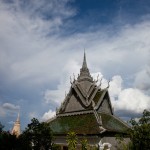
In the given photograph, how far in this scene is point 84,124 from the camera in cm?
3519

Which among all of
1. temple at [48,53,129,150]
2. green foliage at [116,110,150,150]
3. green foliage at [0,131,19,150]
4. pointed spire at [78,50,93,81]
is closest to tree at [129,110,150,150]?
green foliage at [116,110,150,150]

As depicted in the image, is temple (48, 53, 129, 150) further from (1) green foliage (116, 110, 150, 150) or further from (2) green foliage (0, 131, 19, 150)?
(2) green foliage (0, 131, 19, 150)

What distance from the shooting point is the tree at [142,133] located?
2480cm

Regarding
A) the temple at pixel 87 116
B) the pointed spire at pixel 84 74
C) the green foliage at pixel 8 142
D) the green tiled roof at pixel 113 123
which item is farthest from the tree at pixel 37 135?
the pointed spire at pixel 84 74

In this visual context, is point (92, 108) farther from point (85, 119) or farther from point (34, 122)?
point (34, 122)

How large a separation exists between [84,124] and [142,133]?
1120 cm

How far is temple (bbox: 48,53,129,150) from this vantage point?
109 ft

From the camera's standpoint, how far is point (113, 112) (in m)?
42.0

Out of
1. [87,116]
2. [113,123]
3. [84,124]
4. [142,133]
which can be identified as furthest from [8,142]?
[113,123]

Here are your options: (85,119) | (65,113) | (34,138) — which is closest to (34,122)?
(34,138)

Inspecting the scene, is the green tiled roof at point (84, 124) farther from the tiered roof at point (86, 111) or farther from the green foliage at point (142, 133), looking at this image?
the green foliage at point (142, 133)

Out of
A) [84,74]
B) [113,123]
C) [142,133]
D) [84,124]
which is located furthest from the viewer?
[84,74]

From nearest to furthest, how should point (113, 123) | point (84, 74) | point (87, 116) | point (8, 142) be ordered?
point (8, 142) → point (87, 116) → point (113, 123) → point (84, 74)

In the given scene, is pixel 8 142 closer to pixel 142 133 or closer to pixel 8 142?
pixel 8 142
